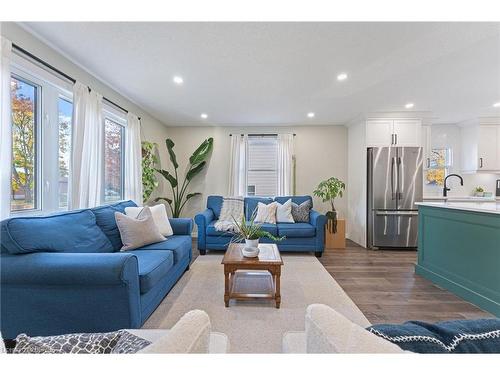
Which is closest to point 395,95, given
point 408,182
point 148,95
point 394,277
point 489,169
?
point 408,182

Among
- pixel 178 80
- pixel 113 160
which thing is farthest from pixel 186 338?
pixel 113 160

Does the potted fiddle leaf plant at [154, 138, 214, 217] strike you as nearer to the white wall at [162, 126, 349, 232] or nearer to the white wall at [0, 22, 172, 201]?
the white wall at [162, 126, 349, 232]

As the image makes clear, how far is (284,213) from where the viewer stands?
13.8 feet

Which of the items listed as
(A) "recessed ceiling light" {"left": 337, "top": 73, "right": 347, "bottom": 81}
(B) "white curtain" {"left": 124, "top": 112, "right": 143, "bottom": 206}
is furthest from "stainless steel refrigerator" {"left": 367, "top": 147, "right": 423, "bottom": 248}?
(B) "white curtain" {"left": 124, "top": 112, "right": 143, "bottom": 206}

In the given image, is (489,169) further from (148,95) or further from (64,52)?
(64,52)

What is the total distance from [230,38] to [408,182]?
12.8ft

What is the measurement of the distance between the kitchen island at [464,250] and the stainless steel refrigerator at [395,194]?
3.50 ft

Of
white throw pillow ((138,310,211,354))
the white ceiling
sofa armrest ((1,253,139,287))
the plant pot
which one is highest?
the white ceiling

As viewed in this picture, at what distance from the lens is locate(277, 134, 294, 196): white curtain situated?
16.4 feet

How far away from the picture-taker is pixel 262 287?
2.60 metres

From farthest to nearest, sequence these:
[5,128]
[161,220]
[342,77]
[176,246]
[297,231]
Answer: [297,231], [161,220], [342,77], [176,246], [5,128]

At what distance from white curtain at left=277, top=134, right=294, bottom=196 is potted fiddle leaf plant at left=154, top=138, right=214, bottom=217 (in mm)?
1542

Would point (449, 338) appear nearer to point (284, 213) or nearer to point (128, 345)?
point (128, 345)

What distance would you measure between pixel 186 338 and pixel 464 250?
3135 millimetres
